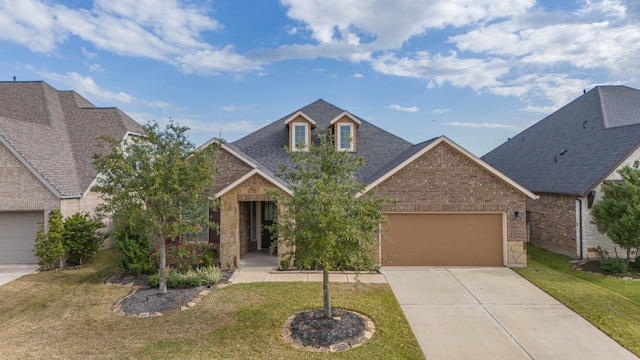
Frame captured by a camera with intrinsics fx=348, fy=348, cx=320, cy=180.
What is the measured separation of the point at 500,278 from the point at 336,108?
12768mm

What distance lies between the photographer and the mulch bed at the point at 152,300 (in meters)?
8.84

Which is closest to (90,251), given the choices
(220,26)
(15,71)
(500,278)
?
(220,26)

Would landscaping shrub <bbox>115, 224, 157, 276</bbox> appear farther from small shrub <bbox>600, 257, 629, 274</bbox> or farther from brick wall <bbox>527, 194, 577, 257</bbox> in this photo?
brick wall <bbox>527, 194, 577, 257</bbox>

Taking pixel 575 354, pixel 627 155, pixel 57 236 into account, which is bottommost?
pixel 575 354

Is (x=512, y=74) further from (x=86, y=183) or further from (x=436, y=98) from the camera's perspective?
(x=86, y=183)

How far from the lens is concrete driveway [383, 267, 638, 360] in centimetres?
680

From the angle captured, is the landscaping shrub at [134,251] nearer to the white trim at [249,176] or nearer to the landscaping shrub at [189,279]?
the landscaping shrub at [189,279]

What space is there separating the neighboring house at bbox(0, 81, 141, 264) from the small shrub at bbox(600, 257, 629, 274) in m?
20.9

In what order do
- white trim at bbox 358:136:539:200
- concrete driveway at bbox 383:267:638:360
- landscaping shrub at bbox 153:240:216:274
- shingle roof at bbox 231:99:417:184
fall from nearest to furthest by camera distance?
1. concrete driveway at bbox 383:267:638:360
2. landscaping shrub at bbox 153:240:216:274
3. white trim at bbox 358:136:539:200
4. shingle roof at bbox 231:99:417:184

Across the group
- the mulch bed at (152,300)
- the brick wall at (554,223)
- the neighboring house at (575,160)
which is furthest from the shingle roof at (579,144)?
the mulch bed at (152,300)

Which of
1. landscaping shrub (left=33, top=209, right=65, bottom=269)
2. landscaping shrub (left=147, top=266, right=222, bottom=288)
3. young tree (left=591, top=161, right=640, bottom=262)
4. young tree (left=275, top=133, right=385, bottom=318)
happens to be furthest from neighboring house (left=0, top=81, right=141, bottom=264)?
young tree (left=591, top=161, right=640, bottom=262)

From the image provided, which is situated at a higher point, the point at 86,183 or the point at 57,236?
the point at 86,183

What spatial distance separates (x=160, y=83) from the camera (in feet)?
63.2

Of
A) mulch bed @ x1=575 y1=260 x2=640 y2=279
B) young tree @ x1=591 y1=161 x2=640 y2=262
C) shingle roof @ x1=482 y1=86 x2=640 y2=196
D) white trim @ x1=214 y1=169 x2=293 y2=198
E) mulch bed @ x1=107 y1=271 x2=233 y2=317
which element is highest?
shingle roof @ x1=482 y1=86 x2=640 y2=196
